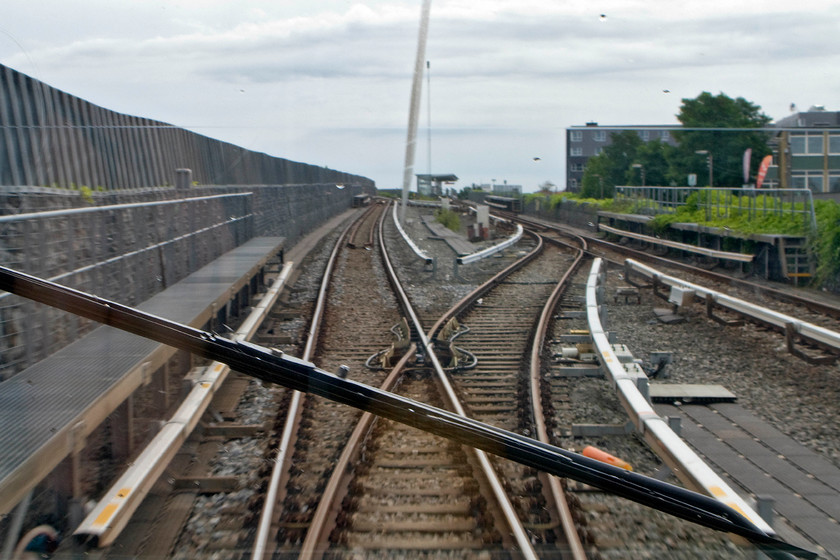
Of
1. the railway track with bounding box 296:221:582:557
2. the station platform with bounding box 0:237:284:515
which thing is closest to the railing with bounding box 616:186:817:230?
the railway track with bounding box 296:221:582:557

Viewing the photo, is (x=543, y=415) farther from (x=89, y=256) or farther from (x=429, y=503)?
(x=89, y=256)

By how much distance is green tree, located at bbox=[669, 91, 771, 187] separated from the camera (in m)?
20.7

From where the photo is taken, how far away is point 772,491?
4.46m

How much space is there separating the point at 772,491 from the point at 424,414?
11.2 ft

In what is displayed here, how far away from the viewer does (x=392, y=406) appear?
189cm

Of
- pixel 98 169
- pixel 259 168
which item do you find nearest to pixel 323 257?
pixel 259 168

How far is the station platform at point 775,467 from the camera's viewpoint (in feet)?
12.8

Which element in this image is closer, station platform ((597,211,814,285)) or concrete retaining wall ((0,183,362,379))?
concrete retaining wall ((0,183,362,379))

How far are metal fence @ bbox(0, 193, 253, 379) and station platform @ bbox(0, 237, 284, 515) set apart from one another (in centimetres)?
17

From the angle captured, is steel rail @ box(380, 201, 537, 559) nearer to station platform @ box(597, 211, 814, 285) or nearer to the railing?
station platform @ box(597, 211, 814, 285)

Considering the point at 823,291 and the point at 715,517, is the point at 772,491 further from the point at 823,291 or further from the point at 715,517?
the point at 823,291

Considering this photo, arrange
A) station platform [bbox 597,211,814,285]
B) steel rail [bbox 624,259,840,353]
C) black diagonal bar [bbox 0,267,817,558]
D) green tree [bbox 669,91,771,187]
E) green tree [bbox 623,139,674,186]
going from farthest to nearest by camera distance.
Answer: green tree [bbox 623,139,674,186] < green tree [bbox 669,91,771,187] < station platform [bbox 597,211,814,285] < steel rail [bbox 624,259,840,353] < black diagonal bar [bbox 0,267,817,558]

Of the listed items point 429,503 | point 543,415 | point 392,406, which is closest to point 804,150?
point 543,415

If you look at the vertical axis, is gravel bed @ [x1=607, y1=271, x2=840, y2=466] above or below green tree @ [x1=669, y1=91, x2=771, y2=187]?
below
